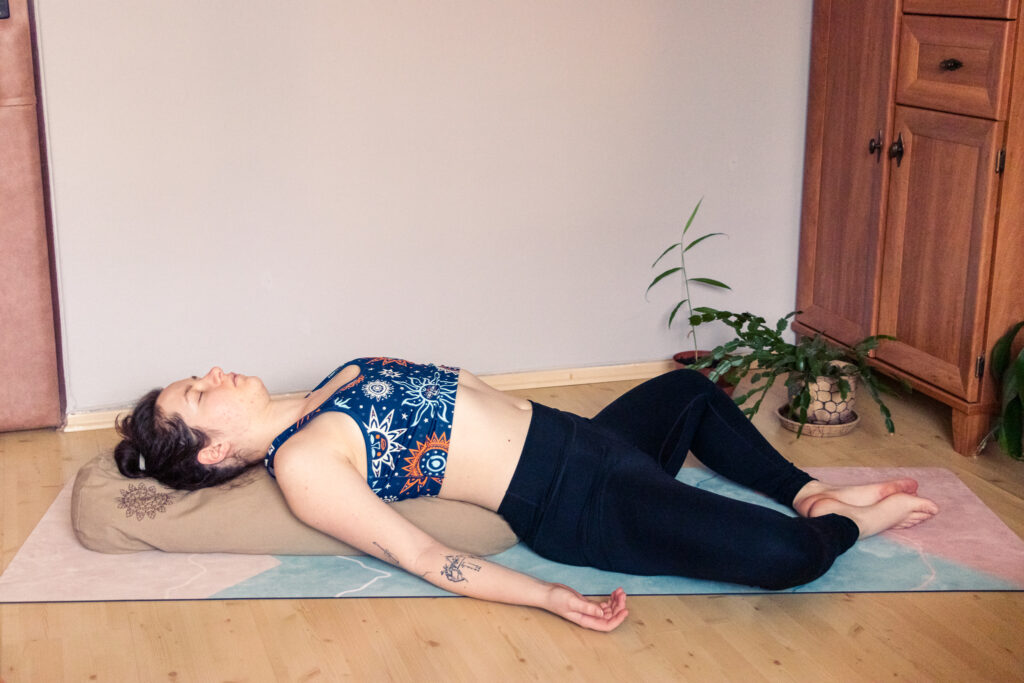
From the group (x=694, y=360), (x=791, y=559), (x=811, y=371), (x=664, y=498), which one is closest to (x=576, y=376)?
(x=694, y=360)

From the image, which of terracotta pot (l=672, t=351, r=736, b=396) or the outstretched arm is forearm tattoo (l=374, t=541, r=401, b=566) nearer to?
the outstretched arm

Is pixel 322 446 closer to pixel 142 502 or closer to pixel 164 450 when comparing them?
pixel 164 450

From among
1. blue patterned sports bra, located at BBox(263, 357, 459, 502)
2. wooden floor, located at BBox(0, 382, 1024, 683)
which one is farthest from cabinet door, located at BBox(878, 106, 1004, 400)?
blue patterned sports bra, located at BBox(263, 357, 459, 502)

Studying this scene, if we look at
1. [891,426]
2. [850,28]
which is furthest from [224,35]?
[891,426]

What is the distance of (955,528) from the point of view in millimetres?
2295

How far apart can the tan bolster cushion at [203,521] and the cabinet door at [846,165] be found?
1.47 meters

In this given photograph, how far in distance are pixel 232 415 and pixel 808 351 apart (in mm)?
1548

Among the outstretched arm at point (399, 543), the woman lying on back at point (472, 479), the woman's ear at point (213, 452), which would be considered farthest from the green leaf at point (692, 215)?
the woman's ear at point (213, 452)

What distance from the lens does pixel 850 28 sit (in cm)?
304

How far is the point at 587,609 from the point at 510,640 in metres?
0.15

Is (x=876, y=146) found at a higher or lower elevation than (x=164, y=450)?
higher

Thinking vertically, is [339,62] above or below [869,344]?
above

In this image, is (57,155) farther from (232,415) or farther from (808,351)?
(808,351)

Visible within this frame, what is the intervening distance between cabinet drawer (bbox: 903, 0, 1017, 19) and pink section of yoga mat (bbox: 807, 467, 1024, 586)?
110 centimetres
